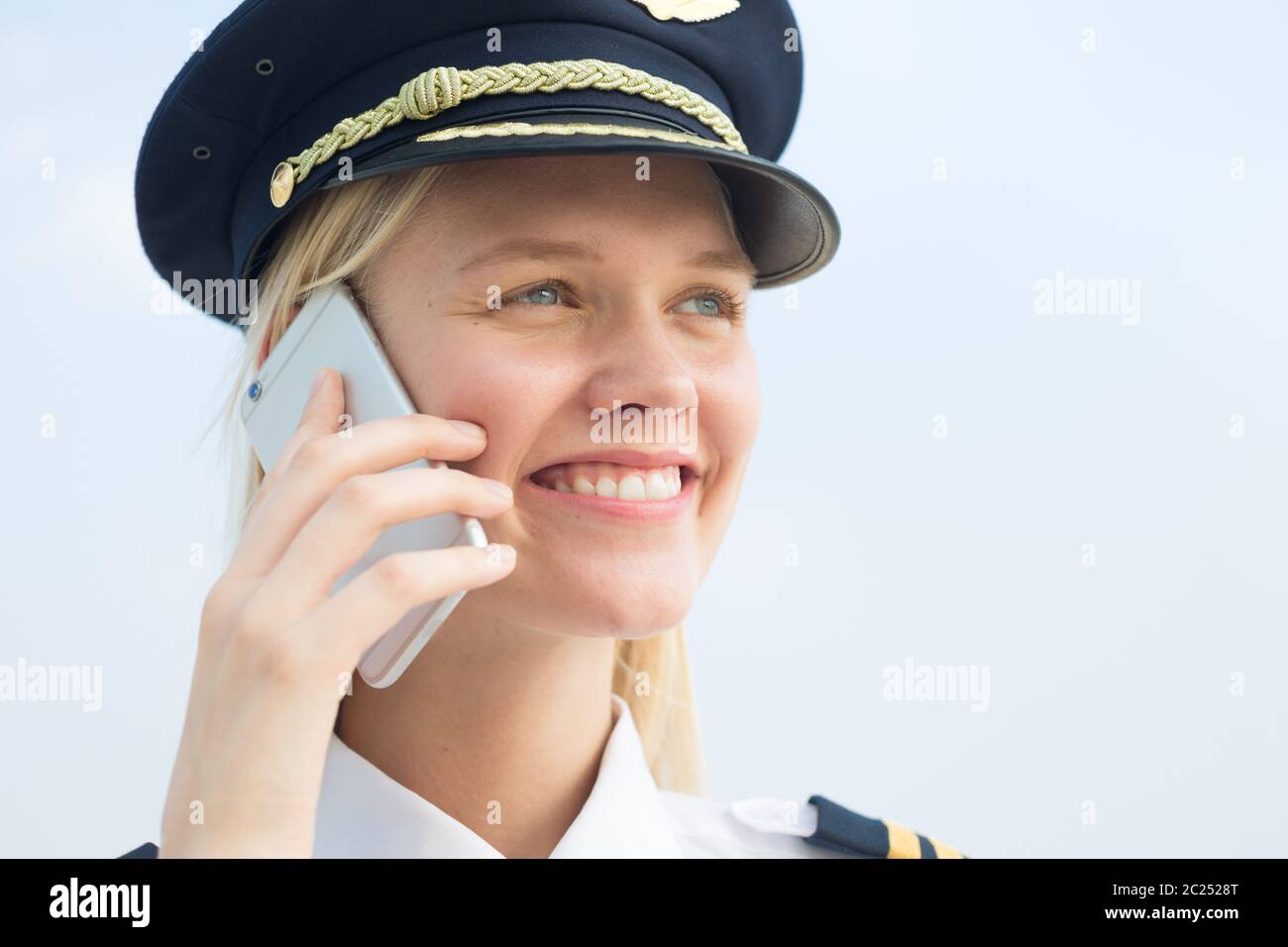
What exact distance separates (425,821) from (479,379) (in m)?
0.93

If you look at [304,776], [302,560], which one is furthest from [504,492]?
[304,776]

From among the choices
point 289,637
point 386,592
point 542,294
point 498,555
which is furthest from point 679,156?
point 289,637

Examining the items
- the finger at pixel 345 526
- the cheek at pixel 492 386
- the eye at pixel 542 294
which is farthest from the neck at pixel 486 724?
the eye at pixel 542 294

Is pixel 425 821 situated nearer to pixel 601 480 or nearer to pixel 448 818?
pixel 448 818

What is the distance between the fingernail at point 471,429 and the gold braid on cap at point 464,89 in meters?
0.58

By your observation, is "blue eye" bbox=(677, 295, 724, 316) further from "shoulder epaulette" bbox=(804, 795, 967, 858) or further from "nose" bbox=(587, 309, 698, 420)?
"shoulder epaulette" bbox=(804, 795, 967, 858)

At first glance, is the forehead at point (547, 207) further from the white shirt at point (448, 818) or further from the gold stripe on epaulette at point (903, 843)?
the gold stripe on epaulette at point (903, 843)

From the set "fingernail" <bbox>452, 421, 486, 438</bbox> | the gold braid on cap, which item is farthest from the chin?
the gold braid on cap

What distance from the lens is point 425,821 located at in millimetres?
2631

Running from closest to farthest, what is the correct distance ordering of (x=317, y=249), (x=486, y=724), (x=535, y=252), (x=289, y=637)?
(x=289, y=637) → (x=535, y=252) → (x=317, y=249) → (x=486, y=724)

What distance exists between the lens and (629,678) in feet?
11.8

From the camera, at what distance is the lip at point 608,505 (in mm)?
2426

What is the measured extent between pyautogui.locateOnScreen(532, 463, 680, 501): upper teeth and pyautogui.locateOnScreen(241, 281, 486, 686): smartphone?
21 centimetres

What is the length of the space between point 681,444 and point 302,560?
32.7 inches
